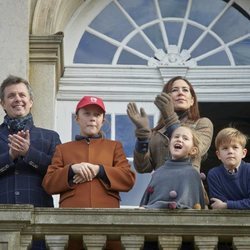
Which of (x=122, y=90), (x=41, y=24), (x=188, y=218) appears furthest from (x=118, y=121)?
(x=188, y=218)

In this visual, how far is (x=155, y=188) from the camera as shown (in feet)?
33.8

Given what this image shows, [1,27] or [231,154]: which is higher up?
[1,27]

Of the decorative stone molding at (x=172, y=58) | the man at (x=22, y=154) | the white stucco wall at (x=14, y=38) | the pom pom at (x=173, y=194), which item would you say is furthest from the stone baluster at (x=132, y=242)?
the decorative stone molding at (x=172, y=58)

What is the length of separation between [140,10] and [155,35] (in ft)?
1.07

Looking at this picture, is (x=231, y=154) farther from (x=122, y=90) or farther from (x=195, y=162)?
(x=122, y=90)

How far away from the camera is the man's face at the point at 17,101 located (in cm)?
1086

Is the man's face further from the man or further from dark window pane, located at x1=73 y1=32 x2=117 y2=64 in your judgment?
dark window pane, located at x1=73 y1=32 x2=117 y2=64

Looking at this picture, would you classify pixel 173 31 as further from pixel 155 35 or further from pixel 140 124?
pixel 140 124

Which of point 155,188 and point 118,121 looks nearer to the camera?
point 155,188

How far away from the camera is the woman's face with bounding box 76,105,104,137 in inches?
424

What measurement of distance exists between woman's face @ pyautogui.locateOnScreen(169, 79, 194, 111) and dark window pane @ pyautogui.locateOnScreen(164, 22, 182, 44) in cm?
364

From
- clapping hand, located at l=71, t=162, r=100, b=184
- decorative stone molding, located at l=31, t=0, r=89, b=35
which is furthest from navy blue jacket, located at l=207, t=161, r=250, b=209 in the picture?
decorative stone molding, located at l=31, t=0, r=89, b=35

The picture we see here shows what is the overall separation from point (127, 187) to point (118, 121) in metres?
3.90

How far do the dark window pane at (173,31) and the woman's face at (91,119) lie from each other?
160 inches
